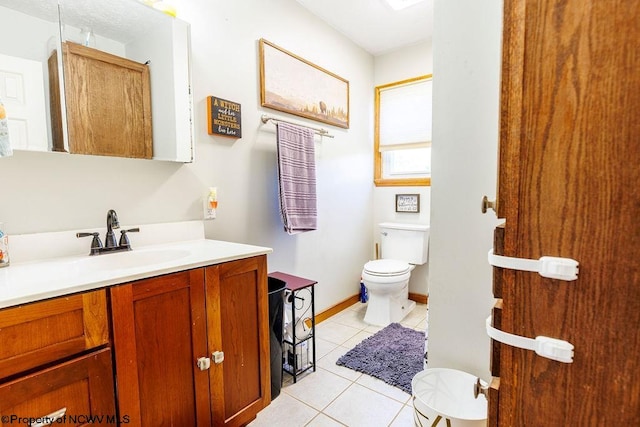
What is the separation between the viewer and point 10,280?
2.99 ft

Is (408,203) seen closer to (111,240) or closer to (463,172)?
(463,172)

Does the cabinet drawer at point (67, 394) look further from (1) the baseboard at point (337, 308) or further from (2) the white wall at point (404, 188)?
(2) the white wall at point (404, 188)

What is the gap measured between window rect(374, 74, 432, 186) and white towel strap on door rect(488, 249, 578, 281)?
2.43 meters

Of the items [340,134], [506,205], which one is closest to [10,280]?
[506,205]

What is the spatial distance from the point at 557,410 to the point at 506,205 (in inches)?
13.9

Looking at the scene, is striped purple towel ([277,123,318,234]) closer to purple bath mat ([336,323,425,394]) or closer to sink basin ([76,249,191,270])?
sink basin ([76,249,191,270])

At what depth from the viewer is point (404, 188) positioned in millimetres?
3006

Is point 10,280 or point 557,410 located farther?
point 10,280

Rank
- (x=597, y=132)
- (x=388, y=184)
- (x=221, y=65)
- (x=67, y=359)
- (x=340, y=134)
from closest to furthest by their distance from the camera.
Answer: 1. (x=597, y=132)
2. (x=67, y=359)
3. (x=221, y=65)
4. (x=340, y=134)
5. (x=388, y=184)

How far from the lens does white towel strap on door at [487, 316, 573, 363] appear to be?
1.63ft

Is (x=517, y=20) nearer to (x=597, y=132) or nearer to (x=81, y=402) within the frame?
(x=597, y=132)

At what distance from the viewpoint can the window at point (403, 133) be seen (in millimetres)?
2867

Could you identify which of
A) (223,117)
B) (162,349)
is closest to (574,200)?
(162,349)

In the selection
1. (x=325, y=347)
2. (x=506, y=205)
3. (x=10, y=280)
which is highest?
(x=506, y=205)
